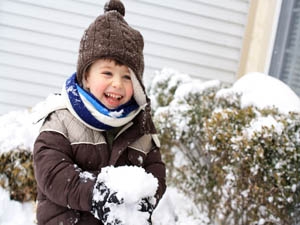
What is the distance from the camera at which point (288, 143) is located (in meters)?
3.05

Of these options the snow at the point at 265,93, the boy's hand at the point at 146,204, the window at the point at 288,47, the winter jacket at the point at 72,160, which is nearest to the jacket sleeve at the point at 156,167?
the winter jacket at the point at 72,160

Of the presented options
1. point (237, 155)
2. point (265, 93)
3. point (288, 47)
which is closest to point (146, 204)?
point (237, 155)

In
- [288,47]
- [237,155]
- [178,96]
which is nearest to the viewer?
[237,155]

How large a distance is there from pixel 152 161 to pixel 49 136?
20.1 inches

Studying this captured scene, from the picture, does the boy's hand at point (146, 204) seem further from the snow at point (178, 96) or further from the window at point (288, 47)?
the window at point (288, 47)

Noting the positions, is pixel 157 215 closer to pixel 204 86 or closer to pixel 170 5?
pixel 204 86

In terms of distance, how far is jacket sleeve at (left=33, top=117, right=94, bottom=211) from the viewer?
5.24 ft

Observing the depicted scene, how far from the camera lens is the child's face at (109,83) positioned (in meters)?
1.80

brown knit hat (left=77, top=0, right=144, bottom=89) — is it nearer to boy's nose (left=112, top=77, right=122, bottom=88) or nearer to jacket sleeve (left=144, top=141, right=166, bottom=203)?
boy's nose (left=112, top=77, right=122, bottom=88)

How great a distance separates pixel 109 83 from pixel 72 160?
0.36 m

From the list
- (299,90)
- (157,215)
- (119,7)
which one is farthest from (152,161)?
(299,90)

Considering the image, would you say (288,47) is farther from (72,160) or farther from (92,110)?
(72,160)

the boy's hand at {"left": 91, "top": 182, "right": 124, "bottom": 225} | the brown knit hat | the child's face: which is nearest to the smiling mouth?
the child's face

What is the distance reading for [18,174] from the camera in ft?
10.9
